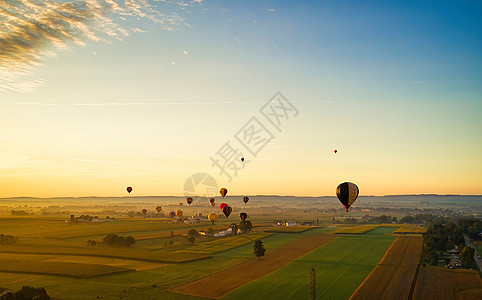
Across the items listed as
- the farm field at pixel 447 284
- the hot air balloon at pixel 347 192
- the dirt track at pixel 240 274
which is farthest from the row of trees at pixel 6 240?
the farm field at pixel 447 284

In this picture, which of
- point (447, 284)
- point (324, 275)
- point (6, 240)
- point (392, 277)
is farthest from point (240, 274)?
point (6, 240)

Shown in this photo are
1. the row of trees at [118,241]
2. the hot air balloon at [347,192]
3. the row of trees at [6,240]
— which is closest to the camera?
the hot air balloon at [347,192]

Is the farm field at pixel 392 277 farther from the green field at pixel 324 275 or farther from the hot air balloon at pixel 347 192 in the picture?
the hot air balloon at pixel 347 192

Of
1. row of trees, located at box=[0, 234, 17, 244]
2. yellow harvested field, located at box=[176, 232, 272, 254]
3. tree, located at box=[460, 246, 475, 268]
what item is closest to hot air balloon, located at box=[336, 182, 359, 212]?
tree, located at box=[460, 246, 475, 268]

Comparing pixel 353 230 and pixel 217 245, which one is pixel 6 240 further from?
pixel 353 230

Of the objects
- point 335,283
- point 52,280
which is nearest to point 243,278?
point 335,283

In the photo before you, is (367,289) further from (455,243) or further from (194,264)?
(455,243)
